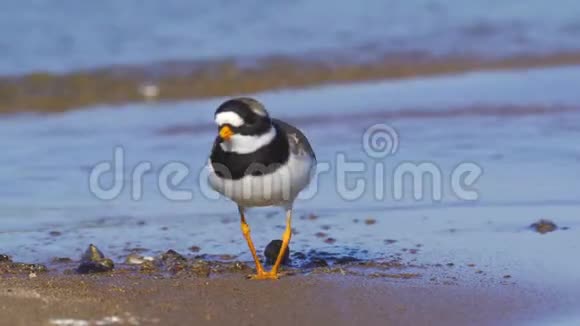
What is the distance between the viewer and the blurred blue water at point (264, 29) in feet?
45.3

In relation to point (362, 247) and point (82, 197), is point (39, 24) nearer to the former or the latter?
point (82, 197)

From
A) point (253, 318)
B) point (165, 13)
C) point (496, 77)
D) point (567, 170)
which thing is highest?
point (165, 13)

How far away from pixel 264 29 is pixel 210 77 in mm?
1975

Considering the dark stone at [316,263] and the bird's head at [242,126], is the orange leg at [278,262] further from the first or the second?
the bird's head at [242,126]

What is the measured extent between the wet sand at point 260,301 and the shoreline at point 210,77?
641 cm

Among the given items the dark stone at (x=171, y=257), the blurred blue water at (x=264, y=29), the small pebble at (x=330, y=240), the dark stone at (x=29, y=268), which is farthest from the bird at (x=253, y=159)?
A: the blurred blue water at (x=264, y=29)

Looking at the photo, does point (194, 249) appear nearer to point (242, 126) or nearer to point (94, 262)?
point (94, 262)

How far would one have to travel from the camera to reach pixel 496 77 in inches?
495

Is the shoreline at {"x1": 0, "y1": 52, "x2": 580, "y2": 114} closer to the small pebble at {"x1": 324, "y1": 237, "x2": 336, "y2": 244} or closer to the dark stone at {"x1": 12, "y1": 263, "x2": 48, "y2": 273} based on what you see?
the small pebble at {"x1": 324, "y1": 237, "x2": 336, "y2": 244}

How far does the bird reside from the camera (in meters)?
5.61

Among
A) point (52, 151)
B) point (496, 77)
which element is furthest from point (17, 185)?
point (496, 77)

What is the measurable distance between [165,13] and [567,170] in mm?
8284

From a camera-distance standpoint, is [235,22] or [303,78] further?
[235,22]

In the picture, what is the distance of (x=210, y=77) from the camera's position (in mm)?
13031
